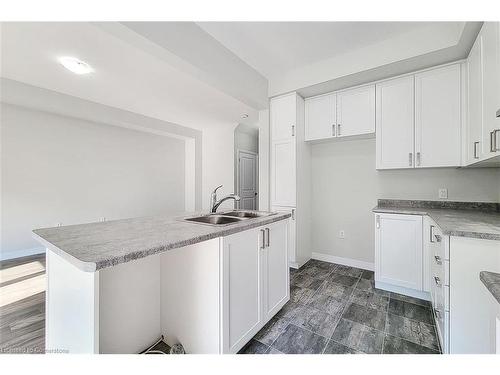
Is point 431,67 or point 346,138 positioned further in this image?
point 346,138

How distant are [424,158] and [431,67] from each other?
3.08 ft

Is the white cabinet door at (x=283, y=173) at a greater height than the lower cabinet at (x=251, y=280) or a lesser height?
greater

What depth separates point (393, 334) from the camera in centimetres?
159

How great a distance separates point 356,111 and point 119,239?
2.78 metres

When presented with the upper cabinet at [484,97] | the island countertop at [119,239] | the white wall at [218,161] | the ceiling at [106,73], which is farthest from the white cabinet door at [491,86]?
the white wall at [218,161]

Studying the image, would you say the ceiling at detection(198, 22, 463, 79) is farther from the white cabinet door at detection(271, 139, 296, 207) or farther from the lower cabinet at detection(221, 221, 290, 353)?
the lower cabinet at detection(221, 221, 290, 353)

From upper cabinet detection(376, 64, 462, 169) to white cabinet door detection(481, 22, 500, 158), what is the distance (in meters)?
0.64

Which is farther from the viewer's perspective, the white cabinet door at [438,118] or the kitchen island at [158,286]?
the white cabinet door at [438,118]

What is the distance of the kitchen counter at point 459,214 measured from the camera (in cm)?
123

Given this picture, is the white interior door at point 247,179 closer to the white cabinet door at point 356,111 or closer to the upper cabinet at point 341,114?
the upper cabinet at point 341,114

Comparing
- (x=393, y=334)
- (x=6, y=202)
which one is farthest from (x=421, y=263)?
(x=6, y=202)

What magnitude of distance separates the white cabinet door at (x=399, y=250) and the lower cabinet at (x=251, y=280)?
1.10 m
